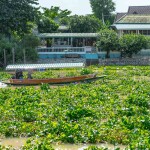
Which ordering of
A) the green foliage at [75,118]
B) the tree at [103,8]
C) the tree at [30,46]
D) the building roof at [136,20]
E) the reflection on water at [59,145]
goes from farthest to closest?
the tree at [103,8]
the building roof at [136,20]
the tree at [30,46]
the green foliage at [75,118]
the reflection on water at [59,145]

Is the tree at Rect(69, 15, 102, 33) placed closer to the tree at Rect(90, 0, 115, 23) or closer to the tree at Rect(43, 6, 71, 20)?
the tree at Rect(43, 6, 71, 20)

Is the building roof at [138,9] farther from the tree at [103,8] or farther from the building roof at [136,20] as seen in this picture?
the building roof at [136,20]

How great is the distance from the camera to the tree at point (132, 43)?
38562mm

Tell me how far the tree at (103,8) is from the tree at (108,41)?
2702 cm

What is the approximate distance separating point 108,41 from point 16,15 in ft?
29.0

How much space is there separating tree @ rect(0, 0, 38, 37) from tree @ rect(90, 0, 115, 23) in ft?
90.7

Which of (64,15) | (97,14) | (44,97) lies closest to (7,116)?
(44,97)

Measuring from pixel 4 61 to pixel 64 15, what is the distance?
83.8 ft

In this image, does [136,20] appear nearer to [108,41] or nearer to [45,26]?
[108,41]

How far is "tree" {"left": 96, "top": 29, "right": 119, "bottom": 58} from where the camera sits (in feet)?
129

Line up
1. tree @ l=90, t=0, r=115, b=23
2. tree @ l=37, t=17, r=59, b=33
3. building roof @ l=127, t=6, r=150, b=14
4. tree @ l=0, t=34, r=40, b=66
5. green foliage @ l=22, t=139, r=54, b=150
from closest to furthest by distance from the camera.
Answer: green foliage @ l=22, t=139, r=54, b=150, tree @ l=0, t=34, r=40, b=66, tree @ l=37, t=17, r=59, b=33, building roof @ l=127, t=6, r=150, b=14, tree @ l=90, t=0, r=115, b=23

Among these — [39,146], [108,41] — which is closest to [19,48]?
[108,41]

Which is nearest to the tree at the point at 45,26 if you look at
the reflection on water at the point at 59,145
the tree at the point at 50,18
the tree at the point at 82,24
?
the tree at the point at 50,18

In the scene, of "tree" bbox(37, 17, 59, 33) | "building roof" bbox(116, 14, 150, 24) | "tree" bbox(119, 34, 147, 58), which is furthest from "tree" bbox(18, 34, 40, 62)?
"building roof" bbox(116, 14, 150, 24)
